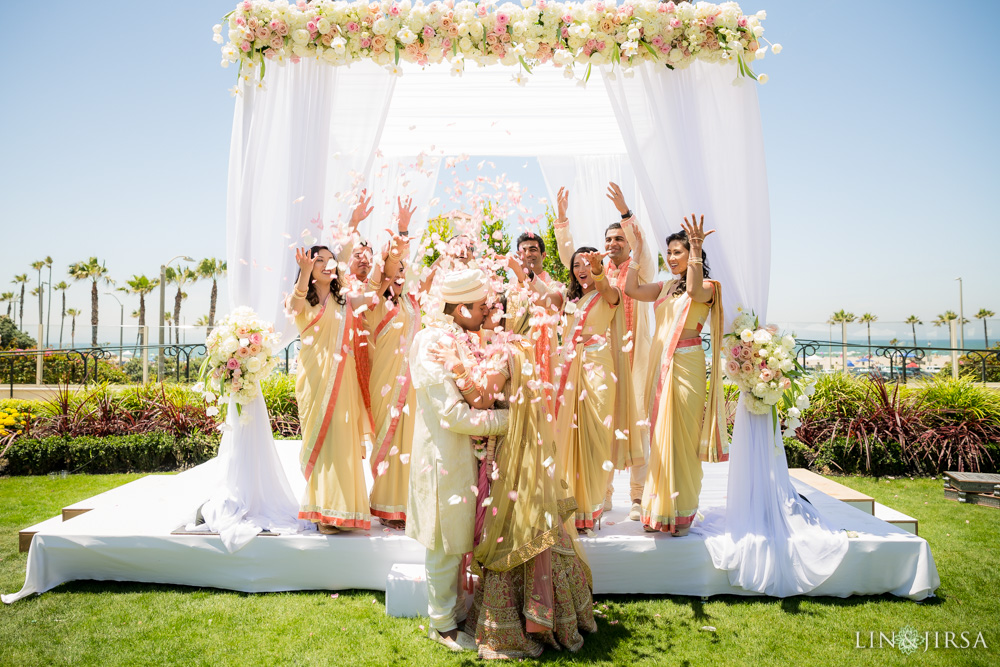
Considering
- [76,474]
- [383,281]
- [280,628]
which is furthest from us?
[76,474]

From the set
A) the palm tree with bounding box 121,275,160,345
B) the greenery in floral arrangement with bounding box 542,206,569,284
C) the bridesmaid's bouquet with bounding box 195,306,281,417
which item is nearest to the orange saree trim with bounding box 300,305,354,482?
the bridesmaid's bouquet with bounding box 195,306,281,417

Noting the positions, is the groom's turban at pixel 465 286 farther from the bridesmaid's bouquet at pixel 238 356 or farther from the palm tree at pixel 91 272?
the palm tree at pixel 91 272

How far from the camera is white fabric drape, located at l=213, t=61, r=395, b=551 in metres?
3.93

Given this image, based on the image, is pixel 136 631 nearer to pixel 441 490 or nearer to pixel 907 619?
pixel 441 490

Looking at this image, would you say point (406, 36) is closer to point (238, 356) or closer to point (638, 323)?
point (238, 356)

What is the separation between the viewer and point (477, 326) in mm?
3031

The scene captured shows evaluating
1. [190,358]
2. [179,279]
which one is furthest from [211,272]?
[190,358]

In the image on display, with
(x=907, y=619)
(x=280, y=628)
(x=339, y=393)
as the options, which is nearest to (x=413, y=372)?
(x=339, y=393)

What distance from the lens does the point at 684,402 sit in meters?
3.83

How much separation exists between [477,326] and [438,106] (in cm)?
305

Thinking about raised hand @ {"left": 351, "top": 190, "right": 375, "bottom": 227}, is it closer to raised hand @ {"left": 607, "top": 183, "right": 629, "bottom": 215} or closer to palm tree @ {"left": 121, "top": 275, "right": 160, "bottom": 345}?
raised hand @ {"left": 607, "top": 183, "right": 629, "bottom": 215}

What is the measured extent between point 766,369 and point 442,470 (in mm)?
2144

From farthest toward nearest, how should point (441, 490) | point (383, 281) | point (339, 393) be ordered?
point (383, 281)
point (339, 393)
point (441, 490)

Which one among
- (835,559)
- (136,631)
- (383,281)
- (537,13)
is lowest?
(136,631)
